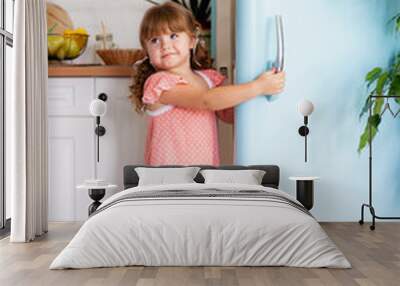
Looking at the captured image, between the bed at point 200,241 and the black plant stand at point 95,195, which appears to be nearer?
the bed at point 200,241

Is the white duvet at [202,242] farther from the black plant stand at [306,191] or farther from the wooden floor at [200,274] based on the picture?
the black plant stand at [306,191]

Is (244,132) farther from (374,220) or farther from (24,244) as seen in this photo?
(24,244)

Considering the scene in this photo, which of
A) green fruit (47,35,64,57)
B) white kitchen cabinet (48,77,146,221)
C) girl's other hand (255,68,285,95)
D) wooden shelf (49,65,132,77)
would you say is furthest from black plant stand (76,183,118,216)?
girl's other hand (255,68,285,95)

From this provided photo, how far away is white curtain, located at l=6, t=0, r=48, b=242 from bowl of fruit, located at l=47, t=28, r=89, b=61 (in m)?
0.73

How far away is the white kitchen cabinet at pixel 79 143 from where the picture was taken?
6.81 m

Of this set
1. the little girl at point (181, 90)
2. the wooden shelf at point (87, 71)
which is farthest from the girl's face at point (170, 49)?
the wooden shelf at point (87, 71)

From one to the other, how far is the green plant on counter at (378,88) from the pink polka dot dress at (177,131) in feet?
4.70

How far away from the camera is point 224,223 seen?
4406 millimetres

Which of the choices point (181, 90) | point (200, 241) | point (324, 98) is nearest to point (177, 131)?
point (181, 90)

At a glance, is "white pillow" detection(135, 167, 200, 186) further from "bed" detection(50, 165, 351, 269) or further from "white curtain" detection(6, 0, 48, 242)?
"bed" detection(50, 165, 351, 269)

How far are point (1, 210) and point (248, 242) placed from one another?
8.89ft

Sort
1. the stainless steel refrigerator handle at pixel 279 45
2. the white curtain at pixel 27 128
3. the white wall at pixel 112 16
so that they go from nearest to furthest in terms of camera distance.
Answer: the white curtain at pixel 27 128 → the stainless steel refrigerator handle at pixel 279 45 → the white wall at pixel 112 16

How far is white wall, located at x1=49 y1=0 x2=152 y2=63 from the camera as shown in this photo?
6898mm

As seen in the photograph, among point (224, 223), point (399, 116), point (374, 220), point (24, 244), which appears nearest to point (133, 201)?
point (224, 223)
